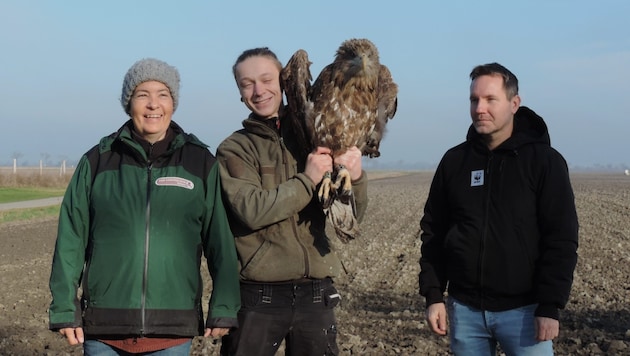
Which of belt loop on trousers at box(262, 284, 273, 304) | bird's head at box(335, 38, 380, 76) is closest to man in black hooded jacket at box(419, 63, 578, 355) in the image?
bird's head at box(335, 38, 380, 76)

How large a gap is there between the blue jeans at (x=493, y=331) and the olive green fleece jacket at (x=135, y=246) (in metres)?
1.24

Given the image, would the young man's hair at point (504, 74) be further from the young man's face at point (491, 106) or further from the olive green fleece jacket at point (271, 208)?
the olive green fleece jacket at point (271, 208)

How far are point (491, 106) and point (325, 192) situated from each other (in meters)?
0.98

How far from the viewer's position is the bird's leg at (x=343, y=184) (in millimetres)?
3686

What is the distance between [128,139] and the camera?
10.8ft

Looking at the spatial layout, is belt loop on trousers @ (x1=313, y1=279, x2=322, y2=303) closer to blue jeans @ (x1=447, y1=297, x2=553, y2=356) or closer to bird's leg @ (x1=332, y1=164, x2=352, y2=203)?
bird's leg @ (x1=332, y1=164, x2=352, y2=203)

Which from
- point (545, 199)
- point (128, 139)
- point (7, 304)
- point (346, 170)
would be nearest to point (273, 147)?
point (346, 170)

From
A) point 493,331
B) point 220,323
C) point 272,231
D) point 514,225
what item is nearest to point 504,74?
point 514,225

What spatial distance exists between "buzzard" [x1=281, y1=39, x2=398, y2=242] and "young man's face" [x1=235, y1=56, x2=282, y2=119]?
0.17m

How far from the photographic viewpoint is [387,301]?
9.57 m

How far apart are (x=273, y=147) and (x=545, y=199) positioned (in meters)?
1.46

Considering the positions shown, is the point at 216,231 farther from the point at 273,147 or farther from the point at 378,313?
the point at 378,313

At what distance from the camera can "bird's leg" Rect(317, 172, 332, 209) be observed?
3642 mm

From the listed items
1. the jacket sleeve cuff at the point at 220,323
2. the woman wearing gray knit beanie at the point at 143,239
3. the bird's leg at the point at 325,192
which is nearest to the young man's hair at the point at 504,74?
the bird's leg at the point at 325,192
